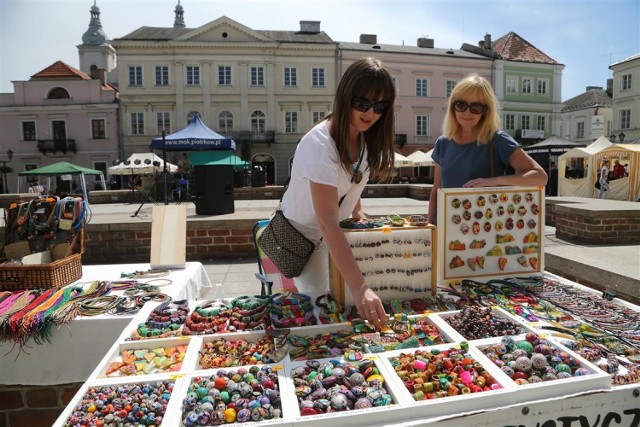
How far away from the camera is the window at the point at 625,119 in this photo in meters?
34.2

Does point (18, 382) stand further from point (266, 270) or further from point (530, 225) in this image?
point (530, 225)

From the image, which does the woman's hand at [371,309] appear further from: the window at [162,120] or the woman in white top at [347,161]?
the window at [162,120]

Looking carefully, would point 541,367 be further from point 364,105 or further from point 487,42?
point 487,42

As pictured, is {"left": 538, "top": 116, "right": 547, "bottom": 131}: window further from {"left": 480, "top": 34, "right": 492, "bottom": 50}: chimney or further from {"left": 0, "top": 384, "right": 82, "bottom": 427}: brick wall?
{"left": 0, "top": 384, "right": 82, "bottom": 427}: brick wall

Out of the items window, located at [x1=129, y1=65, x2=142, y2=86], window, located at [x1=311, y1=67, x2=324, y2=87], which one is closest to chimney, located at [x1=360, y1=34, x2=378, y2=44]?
window, located at [x1=311, y1=67, x2=324, y2=87]

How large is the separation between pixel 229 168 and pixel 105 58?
53929mm

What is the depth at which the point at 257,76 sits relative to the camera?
32.0m

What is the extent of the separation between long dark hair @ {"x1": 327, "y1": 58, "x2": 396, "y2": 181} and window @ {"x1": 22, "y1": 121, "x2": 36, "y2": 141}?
37.0 m

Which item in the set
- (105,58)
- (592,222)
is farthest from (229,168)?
(105,58)

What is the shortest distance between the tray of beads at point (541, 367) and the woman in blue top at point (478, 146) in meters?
1.00

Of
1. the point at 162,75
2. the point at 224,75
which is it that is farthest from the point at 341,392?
the point at 162,75

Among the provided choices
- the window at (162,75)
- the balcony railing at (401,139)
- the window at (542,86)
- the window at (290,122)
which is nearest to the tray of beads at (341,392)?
the window at (290,122)

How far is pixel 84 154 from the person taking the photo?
105 feet

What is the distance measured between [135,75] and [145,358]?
3358cm
